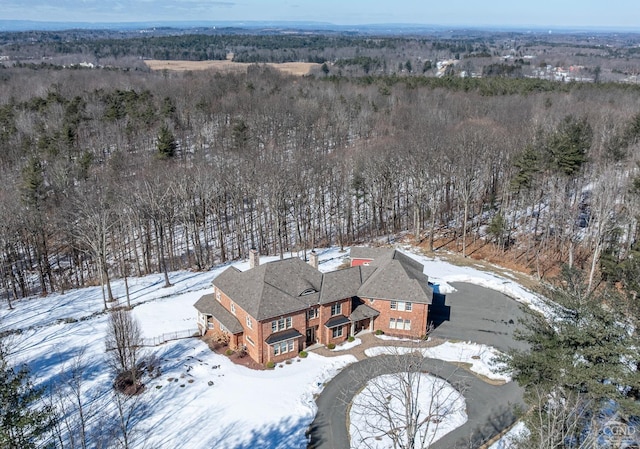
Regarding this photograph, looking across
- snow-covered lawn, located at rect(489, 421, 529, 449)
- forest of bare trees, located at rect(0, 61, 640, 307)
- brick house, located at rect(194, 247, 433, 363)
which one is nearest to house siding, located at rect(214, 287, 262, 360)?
brick house, located at rect(194, 247, 433, 363)

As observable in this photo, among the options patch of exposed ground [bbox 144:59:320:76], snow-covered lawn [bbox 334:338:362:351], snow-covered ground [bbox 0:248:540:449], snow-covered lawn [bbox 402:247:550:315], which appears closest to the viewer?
snow-covered ground [bbox 0:248:540:449]

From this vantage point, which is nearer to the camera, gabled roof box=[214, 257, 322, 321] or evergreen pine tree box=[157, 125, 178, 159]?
gabled roof box=[214, 257, 322, 321]

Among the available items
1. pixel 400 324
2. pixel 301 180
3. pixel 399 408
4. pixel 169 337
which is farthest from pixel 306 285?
pixel 301 180

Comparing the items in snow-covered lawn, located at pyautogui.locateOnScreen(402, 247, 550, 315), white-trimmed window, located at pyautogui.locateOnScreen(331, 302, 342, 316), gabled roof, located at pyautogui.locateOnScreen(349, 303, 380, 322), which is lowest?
snow-covered lawn, located at pyautogui.locateOnScreen(402, 247, 550, 315)

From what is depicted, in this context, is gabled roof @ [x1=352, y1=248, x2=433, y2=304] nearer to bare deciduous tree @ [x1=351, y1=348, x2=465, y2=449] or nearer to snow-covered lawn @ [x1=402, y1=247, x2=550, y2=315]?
bare deciduous tree @ [x1=351, y1=348, x2=465, y2=449]

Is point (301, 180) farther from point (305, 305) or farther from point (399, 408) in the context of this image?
point (399, 408)

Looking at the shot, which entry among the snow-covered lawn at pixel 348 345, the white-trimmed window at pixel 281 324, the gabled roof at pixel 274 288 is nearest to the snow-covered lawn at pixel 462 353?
the snow-covered lawn at pixel 348 345

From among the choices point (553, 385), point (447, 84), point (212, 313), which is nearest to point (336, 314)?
point (212, 313)

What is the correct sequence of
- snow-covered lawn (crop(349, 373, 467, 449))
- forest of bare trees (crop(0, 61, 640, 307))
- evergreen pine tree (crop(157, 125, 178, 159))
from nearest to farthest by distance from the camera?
snow-covered lawn (crop(349, 373, 467, 449)) < forest of bare trees (crop(0, 61, 640, 307)) < evergreen pine tree (crop(157, 125, 178, 159))
